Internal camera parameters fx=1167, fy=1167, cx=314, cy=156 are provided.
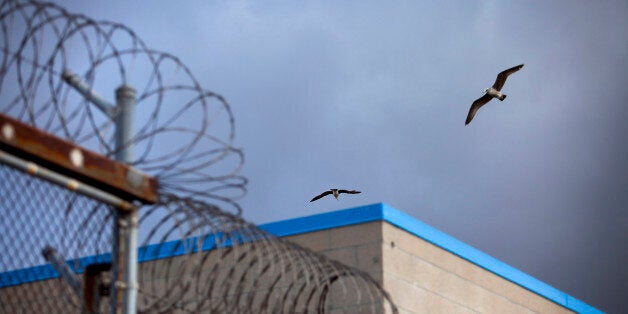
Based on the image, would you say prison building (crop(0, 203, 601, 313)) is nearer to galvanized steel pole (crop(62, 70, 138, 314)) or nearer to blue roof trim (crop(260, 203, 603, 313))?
blue roof trim (crop(260, 203, 603, 313))

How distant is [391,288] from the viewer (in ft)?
33.9

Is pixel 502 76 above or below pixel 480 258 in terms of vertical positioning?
above

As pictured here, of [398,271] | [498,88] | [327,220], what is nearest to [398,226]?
[398,271]

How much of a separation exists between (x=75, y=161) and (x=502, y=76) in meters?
18.0

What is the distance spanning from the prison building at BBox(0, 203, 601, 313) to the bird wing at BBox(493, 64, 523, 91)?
10.2m

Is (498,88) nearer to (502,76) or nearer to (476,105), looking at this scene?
(502,76)

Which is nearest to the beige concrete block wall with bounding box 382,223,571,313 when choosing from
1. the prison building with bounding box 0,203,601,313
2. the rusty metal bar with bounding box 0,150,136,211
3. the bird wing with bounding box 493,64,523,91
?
the prison building with bounding box 0,203,601,313

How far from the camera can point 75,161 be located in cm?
526

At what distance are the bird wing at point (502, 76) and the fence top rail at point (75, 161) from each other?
16.7m

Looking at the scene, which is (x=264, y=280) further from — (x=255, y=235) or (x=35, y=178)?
(x=35, y=178)

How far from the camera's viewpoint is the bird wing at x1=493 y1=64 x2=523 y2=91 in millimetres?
22078

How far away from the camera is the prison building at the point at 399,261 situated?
10.4 metres

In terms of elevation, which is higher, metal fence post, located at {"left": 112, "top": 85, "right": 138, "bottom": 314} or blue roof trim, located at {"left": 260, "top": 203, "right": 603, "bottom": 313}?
blue roof trim, located at {"left": 260, "top": 203, "right": 603, "bottom": 313}

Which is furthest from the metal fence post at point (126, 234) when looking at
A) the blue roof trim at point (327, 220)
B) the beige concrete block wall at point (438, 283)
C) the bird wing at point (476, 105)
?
the bird wing at point (476, 105)
